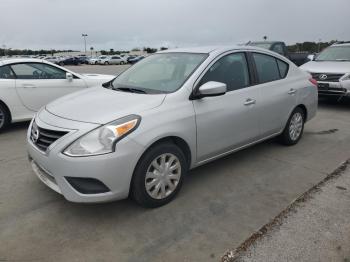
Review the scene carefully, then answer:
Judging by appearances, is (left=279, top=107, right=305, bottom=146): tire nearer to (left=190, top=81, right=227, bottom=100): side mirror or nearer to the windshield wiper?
(left=190, top=81, right=227, bottom=100): side mirror

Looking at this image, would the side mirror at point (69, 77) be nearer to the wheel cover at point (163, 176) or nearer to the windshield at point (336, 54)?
the wheel cover at point (163, 176)

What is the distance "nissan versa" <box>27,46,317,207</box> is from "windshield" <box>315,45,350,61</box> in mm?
5288

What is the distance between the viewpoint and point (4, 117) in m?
6.13

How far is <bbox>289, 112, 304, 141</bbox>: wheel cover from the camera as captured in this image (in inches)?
201

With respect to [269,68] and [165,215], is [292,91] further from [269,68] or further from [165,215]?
[165,215]

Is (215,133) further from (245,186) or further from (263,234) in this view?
(263,234)

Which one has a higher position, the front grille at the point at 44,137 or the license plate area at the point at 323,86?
the license plate area at the point at 323,86

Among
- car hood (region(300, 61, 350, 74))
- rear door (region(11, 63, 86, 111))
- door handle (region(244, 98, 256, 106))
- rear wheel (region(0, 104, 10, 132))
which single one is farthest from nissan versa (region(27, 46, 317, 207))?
car hood (region(300, 61, 350, 74))

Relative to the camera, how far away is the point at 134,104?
3.25m

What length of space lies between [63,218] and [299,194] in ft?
8.08

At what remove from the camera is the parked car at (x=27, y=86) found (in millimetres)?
6152

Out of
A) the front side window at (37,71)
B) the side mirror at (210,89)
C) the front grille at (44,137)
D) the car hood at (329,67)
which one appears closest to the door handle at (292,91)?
the side mirror at (210,89)

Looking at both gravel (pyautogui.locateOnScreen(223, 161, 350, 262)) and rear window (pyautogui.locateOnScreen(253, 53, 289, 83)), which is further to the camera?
rear window (pyautogui.locateOnScreen(253, 53, 289, 83))

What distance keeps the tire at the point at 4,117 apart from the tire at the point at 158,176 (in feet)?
13.5
